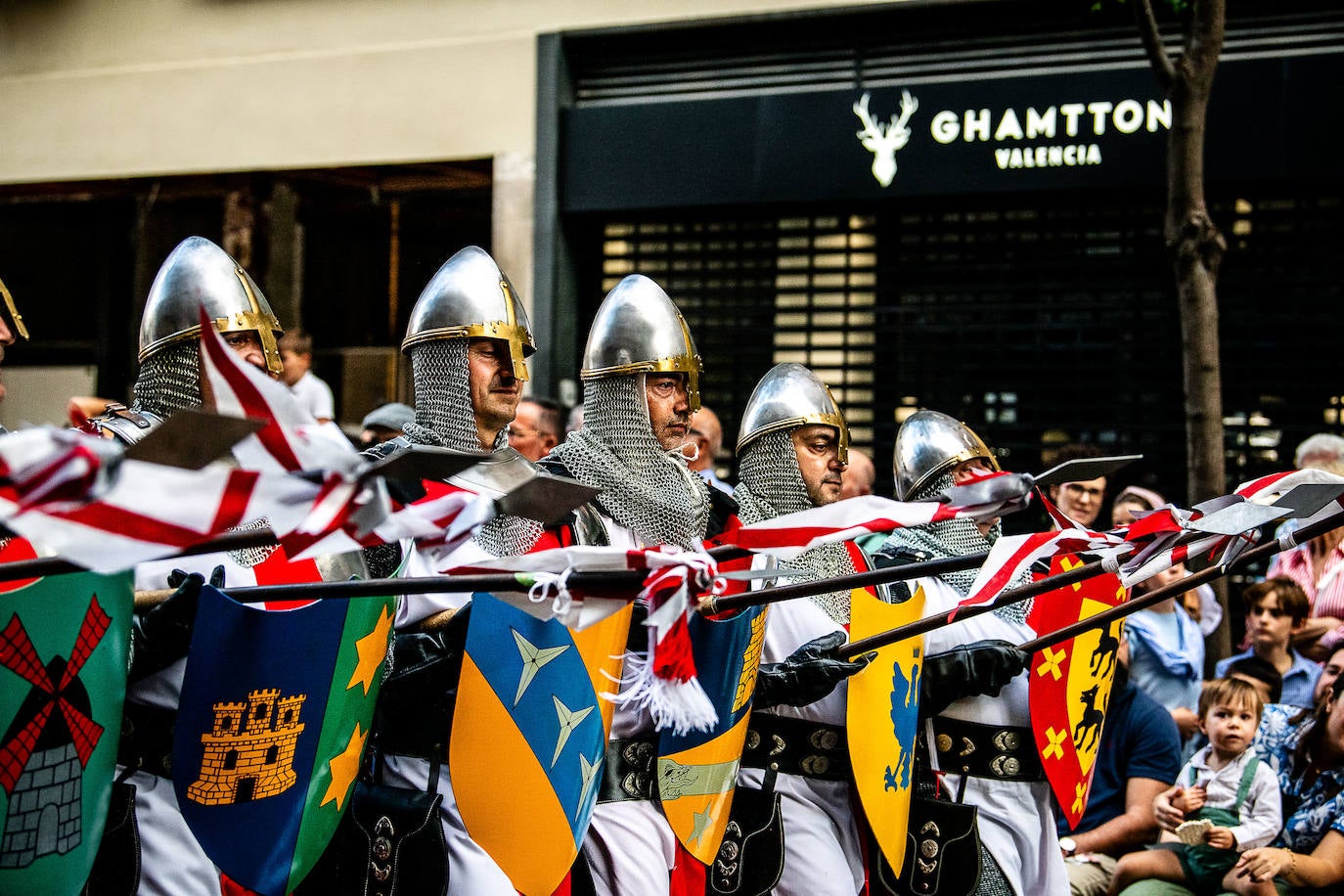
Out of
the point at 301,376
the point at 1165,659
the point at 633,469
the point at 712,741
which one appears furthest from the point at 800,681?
the point at 301,376

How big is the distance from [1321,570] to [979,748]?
3.13 metres

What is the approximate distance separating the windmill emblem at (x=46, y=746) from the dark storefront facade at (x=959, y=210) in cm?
781

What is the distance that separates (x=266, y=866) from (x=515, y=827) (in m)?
0.59

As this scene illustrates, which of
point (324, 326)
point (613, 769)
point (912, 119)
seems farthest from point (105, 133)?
point (613, 769)

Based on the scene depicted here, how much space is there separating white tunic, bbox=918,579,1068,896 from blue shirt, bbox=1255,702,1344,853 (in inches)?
47.4

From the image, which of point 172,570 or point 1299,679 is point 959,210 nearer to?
point 1299,679

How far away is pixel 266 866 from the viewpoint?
3.38m

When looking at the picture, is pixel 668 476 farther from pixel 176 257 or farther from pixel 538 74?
pixel 538 74

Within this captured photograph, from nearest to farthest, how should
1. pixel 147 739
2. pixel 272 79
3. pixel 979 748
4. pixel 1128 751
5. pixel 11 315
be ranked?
pixel 147 739, pixel 11 315, pixel 979 748, pixel 1128 751, pixel 272 79

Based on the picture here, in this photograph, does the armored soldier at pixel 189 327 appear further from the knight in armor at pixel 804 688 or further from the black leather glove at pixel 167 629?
the knight in armor at pixel 804 688

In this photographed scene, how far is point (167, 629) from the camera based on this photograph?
3.40m

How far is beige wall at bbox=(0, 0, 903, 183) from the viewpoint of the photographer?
1112 cm

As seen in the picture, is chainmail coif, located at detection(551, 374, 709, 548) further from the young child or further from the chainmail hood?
the young child

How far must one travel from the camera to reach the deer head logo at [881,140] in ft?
34.0
